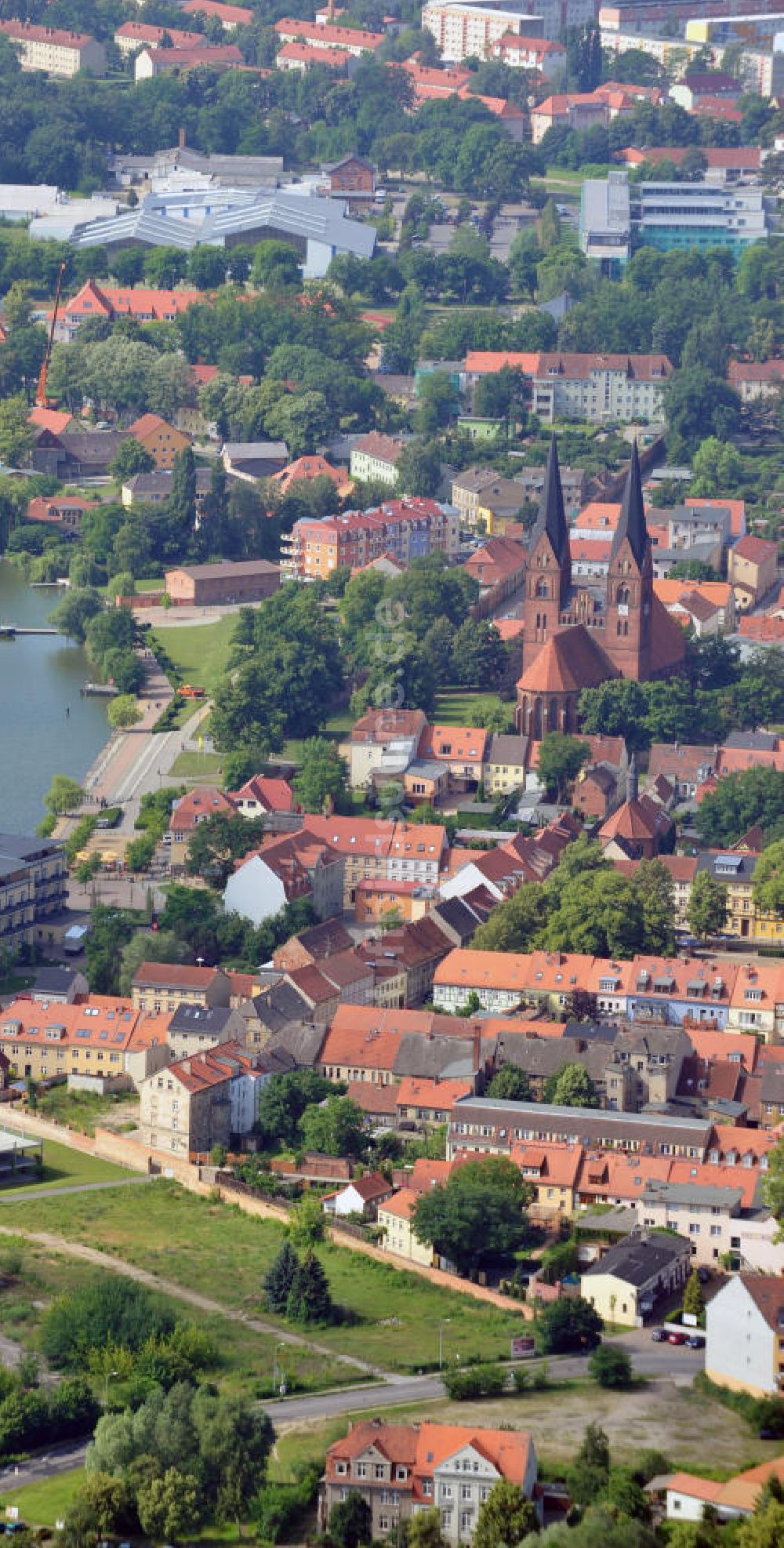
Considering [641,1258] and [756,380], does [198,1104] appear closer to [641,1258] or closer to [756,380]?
[641,1258]

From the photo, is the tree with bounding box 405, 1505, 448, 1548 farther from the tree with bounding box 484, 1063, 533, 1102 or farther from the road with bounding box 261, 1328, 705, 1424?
the tree with bounding box 484, 1063, 533, 1102

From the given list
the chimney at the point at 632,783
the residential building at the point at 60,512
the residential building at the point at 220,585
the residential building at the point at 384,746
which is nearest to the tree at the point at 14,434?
the residential building at the point at 60,512

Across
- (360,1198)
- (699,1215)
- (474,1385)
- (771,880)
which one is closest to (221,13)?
(771,880)

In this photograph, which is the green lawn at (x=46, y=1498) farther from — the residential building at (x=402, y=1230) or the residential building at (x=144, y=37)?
the residential building at (x=144, y=37)

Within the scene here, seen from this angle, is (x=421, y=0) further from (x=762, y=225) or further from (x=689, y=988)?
(x=689, y=988)

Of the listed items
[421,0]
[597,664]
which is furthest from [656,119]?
[597,664]
